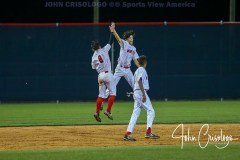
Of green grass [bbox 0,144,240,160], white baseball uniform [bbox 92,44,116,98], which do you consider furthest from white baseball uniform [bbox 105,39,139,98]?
green grass [bbox 0,144,240,160]

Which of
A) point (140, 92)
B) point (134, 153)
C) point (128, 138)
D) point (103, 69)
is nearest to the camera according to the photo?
point (134, 153)

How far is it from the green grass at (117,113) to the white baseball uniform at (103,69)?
0.85 m

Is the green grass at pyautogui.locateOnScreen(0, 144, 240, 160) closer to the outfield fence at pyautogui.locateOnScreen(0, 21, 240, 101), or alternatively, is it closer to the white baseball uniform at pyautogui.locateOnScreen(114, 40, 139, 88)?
the white baseball uniform at pyautogui.locateOnScreen(114, 40, 139, 88)

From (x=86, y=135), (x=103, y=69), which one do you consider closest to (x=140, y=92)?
(x=86, y=135)

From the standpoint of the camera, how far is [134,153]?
12.7 m

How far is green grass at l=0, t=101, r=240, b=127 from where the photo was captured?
748 inches

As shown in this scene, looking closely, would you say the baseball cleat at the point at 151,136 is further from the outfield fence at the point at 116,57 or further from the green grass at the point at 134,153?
the outfield fence at the point at 116,57

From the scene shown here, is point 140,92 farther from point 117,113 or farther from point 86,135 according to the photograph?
point 117,113

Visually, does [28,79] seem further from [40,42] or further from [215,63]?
[215,63]

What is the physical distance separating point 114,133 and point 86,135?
66 centimetres

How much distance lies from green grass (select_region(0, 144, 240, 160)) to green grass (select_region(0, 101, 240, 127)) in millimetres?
5285
